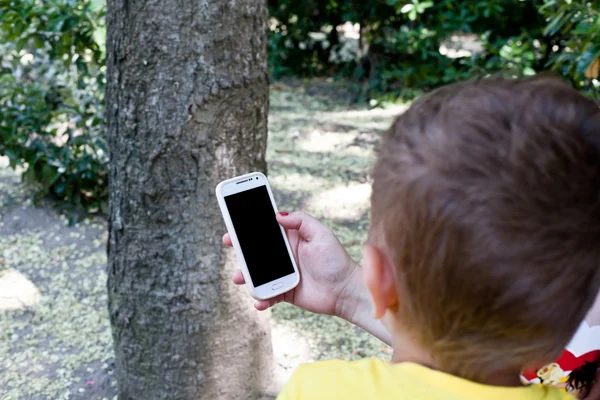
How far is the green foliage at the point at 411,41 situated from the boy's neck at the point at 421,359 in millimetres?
4046

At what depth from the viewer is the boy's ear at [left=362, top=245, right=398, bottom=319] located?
2.62ft

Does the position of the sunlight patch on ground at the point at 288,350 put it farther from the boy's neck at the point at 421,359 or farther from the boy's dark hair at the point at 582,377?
the boy's neck at the point at 421,359

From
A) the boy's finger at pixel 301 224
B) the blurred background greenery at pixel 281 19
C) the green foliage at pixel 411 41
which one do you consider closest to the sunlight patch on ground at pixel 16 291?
the blurred background greenery at pixel 281 19

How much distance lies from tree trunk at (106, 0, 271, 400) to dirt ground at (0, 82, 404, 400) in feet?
1.32

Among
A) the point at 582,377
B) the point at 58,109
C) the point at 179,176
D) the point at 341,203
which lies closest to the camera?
the point at 582,377

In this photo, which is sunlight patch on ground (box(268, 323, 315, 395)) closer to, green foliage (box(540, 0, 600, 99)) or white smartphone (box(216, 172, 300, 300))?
white smartphone (box(216, 172, 300, 300))

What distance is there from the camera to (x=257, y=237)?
1.62 meters

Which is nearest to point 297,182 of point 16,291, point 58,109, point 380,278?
point 58,109

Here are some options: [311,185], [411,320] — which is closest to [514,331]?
[411,320]

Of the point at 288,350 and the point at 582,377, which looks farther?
the point at 288,350

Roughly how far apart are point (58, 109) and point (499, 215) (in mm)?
3527

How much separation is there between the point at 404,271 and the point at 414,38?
606 cm

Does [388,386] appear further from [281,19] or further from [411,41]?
[281,19]

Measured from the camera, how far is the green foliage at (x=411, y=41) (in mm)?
5742
